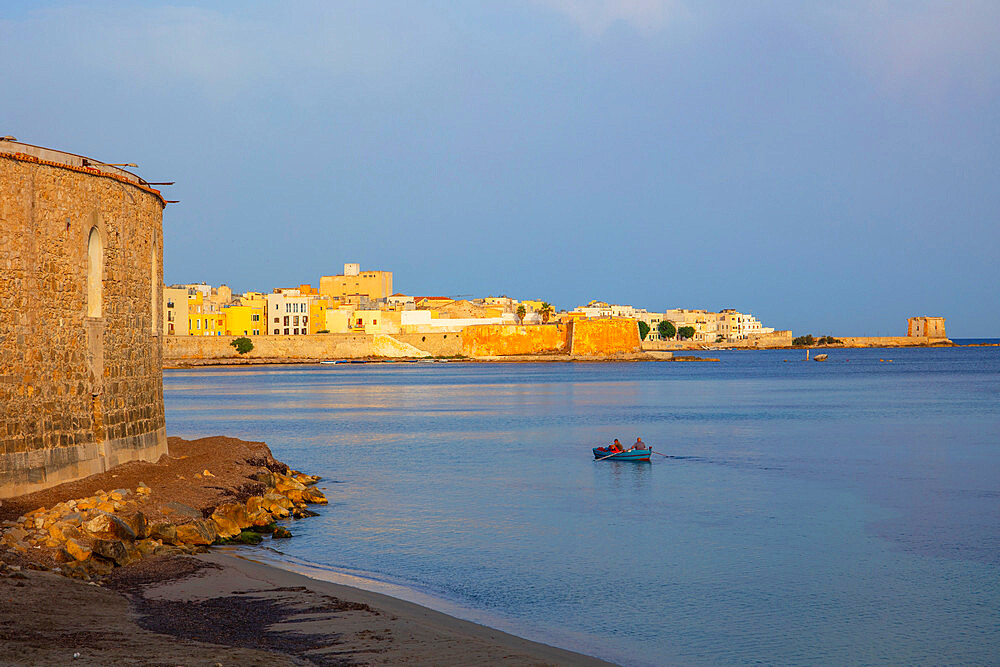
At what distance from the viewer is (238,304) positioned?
112 meters

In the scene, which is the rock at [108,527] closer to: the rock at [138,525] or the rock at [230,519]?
the rock at [138,525]

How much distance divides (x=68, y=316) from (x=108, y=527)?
10.1 feet

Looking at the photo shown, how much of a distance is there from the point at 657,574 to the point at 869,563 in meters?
2.76

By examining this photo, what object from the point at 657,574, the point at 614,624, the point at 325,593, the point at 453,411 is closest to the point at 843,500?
the point at 657,574

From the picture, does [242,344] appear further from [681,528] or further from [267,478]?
[681,528]

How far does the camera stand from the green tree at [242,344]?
101750mm

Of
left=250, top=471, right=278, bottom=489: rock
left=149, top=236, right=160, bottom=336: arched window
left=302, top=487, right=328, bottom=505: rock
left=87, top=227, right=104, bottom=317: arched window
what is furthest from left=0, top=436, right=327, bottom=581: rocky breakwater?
left=149, top=236, right=160, bottom=336: arched window

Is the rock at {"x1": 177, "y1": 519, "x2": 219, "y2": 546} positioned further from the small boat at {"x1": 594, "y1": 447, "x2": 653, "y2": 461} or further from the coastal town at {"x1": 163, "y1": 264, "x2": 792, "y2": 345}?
the coastal town at {"x1": 163, "y1": 264, "x2": 792, "y2": 345}

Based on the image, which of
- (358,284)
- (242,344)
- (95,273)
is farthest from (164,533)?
(358,284)

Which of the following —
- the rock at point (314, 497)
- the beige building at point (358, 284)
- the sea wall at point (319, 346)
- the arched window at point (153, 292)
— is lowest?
the rock at point (314, 497)

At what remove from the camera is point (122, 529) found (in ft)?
34.6

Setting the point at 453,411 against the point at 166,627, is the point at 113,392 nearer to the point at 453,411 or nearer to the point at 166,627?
the point at 166,627

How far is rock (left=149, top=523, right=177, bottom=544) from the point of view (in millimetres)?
11406

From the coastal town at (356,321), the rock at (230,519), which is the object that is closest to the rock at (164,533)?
the rock at (230,519)
